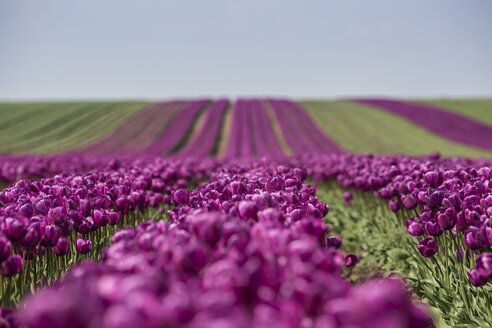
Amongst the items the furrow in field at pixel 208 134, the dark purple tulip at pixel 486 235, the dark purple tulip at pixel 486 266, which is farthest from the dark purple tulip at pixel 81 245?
the furrow in field at pixel 208 134

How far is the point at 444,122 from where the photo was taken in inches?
1794

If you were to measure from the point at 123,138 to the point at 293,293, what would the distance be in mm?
39839

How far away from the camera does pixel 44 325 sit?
114 cm

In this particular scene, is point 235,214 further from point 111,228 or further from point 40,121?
point 40,121

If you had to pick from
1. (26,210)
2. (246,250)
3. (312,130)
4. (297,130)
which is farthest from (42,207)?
(312,130)

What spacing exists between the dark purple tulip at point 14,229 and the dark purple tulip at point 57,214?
0.49 m

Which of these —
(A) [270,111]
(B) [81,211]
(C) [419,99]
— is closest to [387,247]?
(B) [81,211]

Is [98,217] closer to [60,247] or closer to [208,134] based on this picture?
[60,247]

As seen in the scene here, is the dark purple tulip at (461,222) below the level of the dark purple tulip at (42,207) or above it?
below

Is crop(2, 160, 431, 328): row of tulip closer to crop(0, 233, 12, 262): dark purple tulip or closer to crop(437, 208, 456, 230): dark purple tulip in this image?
crop(0, 233, 12, 262): dark purple tulip

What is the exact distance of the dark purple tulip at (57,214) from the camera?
10.2 feet

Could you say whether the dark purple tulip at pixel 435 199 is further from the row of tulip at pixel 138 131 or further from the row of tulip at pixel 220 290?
the row of tulip at pixel 138 131

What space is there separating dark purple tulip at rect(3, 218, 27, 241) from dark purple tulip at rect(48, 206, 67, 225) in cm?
49

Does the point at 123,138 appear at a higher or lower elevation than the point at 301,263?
lower
